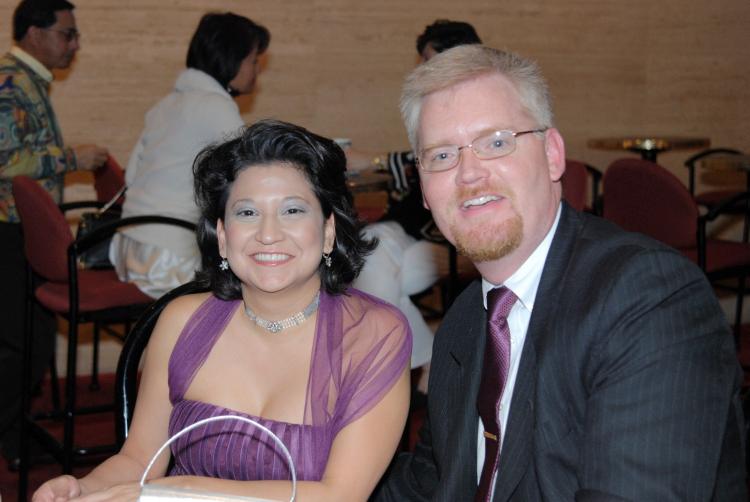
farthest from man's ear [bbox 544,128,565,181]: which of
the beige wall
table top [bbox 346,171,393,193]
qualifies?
the beige wall

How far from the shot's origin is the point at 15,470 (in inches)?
158

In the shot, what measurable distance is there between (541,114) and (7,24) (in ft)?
13.1

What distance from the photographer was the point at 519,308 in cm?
178

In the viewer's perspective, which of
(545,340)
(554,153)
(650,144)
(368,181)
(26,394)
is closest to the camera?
(545,340)

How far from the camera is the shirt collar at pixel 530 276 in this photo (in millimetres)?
1763

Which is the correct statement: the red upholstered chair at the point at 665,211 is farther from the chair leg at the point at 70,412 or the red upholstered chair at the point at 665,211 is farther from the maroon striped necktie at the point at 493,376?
the maroon striped necktie at the point at 493,376

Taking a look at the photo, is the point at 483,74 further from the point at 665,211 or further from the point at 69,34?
the point at 69,34

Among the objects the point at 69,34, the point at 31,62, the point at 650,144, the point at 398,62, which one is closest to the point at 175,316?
the point at 31,62

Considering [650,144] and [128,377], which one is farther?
[650,144]

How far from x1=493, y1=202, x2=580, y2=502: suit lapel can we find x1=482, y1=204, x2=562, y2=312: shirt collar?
7 cm

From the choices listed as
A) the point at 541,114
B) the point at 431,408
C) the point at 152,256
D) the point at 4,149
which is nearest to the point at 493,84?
the point at 541,114

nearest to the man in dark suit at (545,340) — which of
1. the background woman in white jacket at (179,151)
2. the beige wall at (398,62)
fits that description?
the background woman in white jacket at (179,151)

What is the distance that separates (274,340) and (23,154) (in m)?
2.40

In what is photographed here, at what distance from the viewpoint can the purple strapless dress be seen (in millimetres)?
1936
